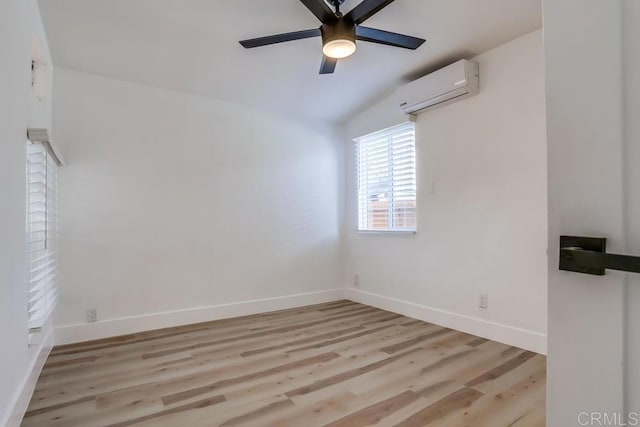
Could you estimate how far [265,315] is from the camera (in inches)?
149

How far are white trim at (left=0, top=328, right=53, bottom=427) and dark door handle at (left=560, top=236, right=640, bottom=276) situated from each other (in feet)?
7.01

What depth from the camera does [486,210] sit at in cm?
296

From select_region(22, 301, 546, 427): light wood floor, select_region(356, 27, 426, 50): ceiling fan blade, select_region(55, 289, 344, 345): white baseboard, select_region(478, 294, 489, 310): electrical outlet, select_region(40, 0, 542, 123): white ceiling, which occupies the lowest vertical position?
select_region(22, 301, 546, 427): light wood floor

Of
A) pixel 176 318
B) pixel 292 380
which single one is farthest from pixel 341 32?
pixel 176 318

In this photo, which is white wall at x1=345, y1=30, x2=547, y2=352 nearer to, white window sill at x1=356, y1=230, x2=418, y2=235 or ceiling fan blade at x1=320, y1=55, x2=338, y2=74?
white window sill at x1=356, y1=230, x2=418, y2=235

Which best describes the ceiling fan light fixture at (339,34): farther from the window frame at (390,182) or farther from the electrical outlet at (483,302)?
the electrical outlet at (483,302)

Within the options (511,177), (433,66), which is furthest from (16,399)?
(433,66)

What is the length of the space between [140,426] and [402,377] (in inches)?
60.7

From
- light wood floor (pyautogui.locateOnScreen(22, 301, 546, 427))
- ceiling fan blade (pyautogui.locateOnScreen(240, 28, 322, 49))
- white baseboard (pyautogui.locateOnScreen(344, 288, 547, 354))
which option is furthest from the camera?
white baseboard (pyautogui.locateOnScreen(344, 288, 547, 354))

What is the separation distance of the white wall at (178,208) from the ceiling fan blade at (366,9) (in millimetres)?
2057

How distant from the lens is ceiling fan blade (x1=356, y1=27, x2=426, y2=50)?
7.31ft

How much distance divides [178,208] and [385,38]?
250 centimetres

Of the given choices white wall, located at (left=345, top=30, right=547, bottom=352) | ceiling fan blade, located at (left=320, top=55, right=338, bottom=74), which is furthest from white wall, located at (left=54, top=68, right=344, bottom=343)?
ceiling fan blade, located at (left=320, top=55, right=338, bottom=74)

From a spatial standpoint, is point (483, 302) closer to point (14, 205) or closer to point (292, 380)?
point (292, 380)
